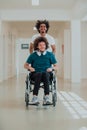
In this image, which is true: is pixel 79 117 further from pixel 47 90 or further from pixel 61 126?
pixel 47 90

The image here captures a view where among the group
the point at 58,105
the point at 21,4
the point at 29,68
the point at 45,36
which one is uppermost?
the point at 21,4

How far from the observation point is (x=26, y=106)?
4738 mm

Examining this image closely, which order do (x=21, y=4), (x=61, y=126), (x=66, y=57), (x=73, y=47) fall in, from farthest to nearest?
1. (x=66, y=57)
2. (x=73, y=47)
3. (x=21, y=4)
4. (x=61, y=126)

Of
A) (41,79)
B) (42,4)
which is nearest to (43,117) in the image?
(41,79)

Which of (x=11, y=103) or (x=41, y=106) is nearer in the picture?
(x=41, y=106)

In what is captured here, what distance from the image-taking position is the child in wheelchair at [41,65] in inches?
181

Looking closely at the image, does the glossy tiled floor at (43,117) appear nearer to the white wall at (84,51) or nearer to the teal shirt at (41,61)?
the teal shirt at (41,61)

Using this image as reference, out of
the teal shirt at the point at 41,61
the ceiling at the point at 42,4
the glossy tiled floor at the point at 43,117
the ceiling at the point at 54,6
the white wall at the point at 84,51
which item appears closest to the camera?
the glossy tiled floor at the point at 43,117

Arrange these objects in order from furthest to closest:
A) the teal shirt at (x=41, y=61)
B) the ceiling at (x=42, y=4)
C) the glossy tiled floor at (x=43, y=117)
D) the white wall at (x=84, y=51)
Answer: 1. the white wall at (x=84, y=51)
2. the ceiling at (x=42, y=4)
3. the teal shirt at (x=41, y=61)
4. the glossy tiled floor at (x=43, y=117)

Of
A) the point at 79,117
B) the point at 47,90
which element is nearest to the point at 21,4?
the point at 47,90

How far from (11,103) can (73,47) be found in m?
6.32

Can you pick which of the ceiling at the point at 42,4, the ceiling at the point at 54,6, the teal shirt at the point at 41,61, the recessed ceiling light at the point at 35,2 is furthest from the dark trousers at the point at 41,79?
the recessed ceiling light at the point at 35,2

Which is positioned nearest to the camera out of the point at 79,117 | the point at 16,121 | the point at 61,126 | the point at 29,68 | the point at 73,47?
the point at 61,126

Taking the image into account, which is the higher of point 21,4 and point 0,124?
point 21,4
